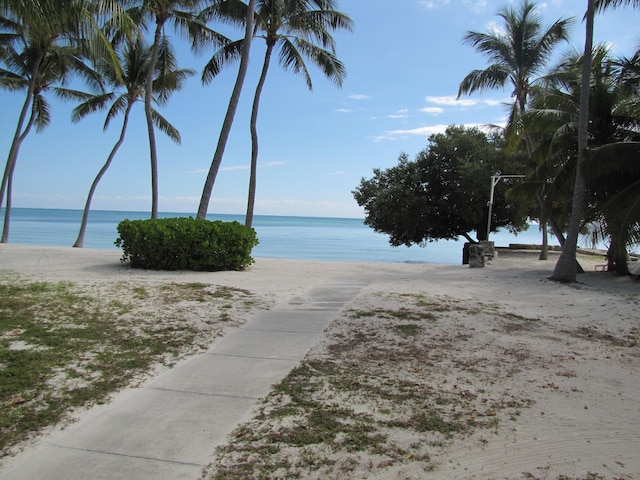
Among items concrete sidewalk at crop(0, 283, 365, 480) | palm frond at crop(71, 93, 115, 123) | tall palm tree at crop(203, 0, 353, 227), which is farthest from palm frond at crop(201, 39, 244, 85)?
concrete sidewalk at crop(0, 283, 365, 480)

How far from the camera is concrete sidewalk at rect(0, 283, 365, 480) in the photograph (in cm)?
259

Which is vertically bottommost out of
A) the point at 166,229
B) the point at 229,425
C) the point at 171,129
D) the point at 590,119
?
the point at 229,425

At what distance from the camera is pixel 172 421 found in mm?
3146

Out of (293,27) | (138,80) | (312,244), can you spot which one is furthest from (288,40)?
(312,244)

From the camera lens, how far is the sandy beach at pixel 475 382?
2648 mm

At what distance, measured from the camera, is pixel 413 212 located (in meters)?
22.9

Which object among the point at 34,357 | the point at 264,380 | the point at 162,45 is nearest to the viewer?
the point at 264,380

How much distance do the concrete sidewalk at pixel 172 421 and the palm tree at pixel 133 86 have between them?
1812cm

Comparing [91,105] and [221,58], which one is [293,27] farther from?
[91,105]

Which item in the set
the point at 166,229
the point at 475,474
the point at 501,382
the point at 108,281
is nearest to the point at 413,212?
the point at 166,229

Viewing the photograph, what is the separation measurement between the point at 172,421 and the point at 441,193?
22008 millimetres

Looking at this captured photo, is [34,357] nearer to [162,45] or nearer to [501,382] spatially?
[501,382]

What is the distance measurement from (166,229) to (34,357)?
238 inches

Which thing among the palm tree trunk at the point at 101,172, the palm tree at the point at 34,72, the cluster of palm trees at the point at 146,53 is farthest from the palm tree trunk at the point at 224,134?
the palm tree trunk at the point at 101,172
